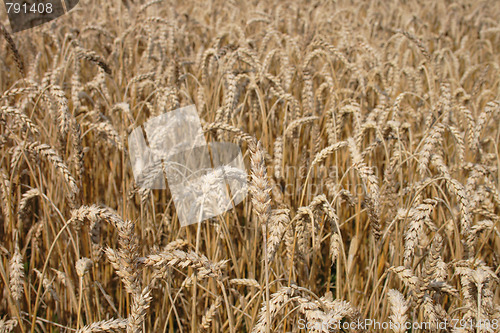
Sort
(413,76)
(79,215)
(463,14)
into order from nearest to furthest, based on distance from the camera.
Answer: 1. (79,215)
2. (413,76)
3. (463,14)

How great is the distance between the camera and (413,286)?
109 centimetres

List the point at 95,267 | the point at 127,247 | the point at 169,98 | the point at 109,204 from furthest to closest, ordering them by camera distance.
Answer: the point at 109,204, the point at 169,98, the point at 95,267, the point at 127,247

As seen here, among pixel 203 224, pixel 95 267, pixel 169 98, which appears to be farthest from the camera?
pixel 169 98

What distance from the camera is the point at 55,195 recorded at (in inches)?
70.2

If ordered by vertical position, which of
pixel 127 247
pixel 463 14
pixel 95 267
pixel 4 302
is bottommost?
pixel 4 302

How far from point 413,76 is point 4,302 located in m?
2.73

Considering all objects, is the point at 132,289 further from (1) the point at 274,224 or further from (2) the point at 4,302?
(2) the point at 4,302

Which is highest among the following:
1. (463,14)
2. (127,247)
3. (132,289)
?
(463,14)

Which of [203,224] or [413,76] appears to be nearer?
[203,224]

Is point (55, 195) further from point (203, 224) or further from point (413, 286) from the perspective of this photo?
point (413, 286)

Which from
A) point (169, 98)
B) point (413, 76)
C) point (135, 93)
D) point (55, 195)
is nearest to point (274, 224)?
point (169, 98)

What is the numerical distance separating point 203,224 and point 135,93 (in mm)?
1230

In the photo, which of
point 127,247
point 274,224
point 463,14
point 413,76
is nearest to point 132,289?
point 127,247

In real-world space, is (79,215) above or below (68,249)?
above
